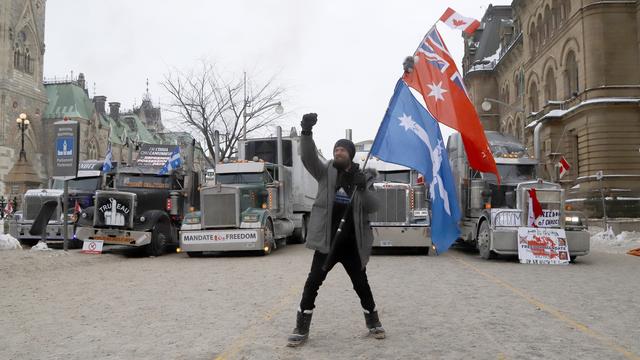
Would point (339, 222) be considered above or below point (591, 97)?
below

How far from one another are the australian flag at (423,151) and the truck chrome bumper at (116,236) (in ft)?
34.9

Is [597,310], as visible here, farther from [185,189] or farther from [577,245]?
[185,189]

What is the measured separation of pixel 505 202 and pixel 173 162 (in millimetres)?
10238

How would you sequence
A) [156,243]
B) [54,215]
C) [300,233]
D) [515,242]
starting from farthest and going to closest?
[300,233]
[54,215]
[156,243]
[515,242]

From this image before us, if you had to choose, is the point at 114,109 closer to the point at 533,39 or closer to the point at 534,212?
the point at 533,39

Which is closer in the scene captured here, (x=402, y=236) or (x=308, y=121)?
(x=308, y=121)

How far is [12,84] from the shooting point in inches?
2682

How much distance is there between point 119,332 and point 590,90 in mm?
32182

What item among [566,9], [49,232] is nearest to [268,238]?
[49,232]

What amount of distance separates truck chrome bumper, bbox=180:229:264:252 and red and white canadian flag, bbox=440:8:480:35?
29.1 feet

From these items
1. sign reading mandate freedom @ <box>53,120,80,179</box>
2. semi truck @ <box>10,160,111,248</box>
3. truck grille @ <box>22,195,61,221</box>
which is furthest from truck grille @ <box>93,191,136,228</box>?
truck grille @ <box>22,195,61,221</box>

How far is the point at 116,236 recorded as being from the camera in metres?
16.3

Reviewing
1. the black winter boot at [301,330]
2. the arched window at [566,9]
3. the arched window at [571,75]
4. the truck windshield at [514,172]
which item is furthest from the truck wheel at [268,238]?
the arched window at [566,9]

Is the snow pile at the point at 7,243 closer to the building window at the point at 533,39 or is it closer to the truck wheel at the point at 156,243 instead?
the truck wheel at the point at 156,243
